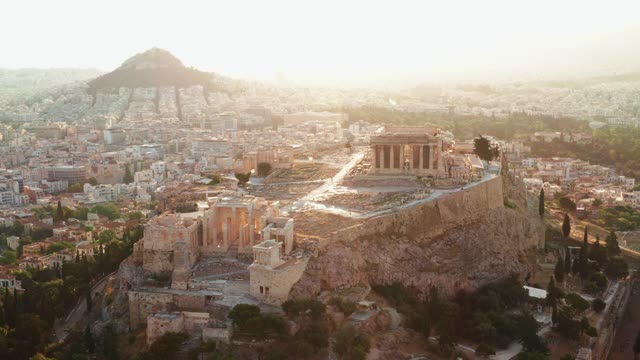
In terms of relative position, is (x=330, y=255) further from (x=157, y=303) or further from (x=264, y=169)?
(x=264, y=169)

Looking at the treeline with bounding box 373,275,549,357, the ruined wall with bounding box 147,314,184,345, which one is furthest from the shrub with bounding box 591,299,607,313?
the ruined wall with bounding box 147,314,184,345

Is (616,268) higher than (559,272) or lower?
lower

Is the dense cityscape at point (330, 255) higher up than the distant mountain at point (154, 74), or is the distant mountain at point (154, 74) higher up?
the distant mountain at point (154, 74)

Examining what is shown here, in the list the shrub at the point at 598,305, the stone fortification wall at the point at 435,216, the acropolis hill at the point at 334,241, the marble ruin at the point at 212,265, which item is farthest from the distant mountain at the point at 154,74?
the shrub at the point at 598,305

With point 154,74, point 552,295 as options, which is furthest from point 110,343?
point 154,74

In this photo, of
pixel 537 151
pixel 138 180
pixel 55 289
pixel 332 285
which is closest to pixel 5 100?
pixel 138 180

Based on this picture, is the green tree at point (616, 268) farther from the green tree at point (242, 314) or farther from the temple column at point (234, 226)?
the green tree at point (242, 314)
